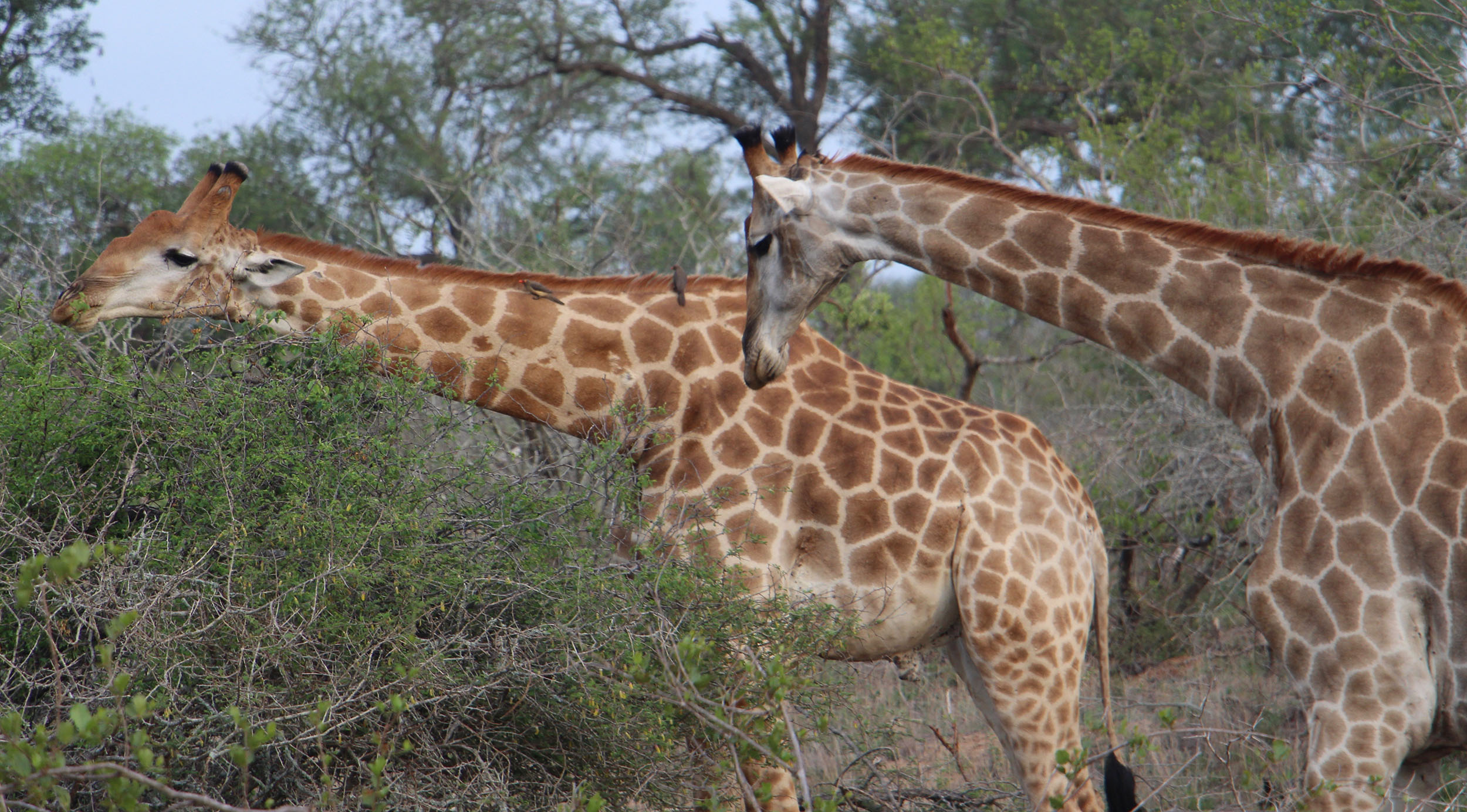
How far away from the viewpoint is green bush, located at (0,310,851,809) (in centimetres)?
328

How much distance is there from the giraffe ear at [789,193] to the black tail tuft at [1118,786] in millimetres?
2003

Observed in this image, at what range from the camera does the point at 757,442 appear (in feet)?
15.2

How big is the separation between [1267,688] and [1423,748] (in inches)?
127

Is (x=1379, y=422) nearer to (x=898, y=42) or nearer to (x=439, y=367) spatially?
(x=439, y=367)

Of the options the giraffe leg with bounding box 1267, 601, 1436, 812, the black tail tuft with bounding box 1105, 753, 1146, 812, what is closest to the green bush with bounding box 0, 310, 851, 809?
the black tail tuft with bounding box 1105, 753, 1146, 812

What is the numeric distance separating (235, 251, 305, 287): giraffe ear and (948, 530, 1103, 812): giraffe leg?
107 inches

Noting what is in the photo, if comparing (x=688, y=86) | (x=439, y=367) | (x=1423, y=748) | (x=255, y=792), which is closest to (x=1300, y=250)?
(x=1423, y=748)

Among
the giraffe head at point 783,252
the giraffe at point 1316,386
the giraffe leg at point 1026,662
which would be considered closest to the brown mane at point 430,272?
the giraffe head at point 783,252

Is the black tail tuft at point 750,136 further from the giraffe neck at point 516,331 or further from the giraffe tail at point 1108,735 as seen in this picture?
the giraffe tail at point 1108,735

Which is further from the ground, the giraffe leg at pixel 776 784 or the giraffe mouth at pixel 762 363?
the giraffe mouth at pixel 762 363

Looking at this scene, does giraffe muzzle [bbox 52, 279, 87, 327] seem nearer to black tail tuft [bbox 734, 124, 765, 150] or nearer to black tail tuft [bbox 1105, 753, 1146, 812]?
black tail tuft [bbox 734, 124, 765, 150]

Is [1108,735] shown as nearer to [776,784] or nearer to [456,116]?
[776,784]

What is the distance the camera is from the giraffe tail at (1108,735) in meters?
3.67

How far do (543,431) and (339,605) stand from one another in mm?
2623
